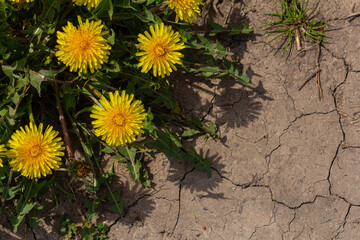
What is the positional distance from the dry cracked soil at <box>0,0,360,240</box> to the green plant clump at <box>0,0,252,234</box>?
0.13m

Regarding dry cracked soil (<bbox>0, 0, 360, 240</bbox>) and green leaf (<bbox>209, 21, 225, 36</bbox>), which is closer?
green leaf (<bbox>209, 21, 225, 36</bbox>)

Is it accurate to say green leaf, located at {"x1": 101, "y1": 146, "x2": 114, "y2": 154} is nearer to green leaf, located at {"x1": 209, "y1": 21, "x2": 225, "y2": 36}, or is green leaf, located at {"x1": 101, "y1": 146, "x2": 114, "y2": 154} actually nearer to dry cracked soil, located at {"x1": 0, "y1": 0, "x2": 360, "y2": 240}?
dry cracked soil, located at {"x1": 0, "y1": 0, "x2": 360, "y2": 240}

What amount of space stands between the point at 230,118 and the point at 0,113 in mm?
1714

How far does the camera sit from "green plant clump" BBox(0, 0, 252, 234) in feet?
7.97

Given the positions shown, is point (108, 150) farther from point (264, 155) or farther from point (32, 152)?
point (264, 155)

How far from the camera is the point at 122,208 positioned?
10.2 feet

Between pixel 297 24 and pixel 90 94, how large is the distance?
5.68ft

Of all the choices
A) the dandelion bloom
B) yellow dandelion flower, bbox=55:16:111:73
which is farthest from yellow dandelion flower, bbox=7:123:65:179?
the dandelion bloom

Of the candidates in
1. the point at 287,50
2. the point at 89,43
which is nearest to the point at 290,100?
the point at 287,50

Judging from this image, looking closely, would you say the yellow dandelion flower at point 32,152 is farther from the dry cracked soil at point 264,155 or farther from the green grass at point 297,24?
the green grass at point 297,24

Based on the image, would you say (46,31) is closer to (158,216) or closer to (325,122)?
(158,216)

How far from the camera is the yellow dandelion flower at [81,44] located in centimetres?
233

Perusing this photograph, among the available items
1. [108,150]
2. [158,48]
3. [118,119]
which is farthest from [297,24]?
[108,150]

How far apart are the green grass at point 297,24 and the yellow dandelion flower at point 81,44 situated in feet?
4.79
